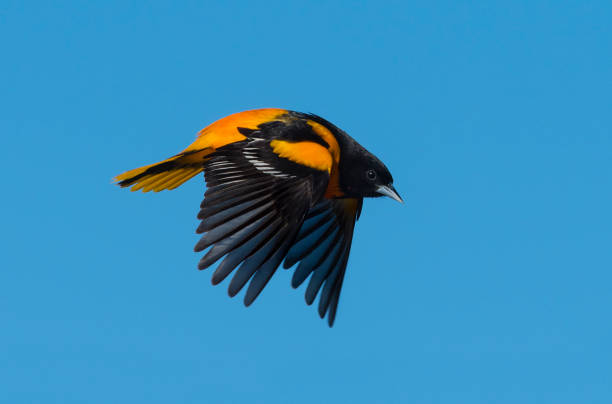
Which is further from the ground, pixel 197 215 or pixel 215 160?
pixel 215 160

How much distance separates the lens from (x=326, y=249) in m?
6.73

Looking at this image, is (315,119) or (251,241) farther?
(315,119)

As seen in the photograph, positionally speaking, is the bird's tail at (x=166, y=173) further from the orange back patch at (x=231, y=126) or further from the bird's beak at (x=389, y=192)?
the bird's beak at (x=389, y=192)

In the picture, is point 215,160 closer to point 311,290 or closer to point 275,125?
point 275,125

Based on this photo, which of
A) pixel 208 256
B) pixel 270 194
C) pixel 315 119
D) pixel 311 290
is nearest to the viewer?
pixel 208 256

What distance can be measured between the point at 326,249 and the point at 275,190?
192 cm

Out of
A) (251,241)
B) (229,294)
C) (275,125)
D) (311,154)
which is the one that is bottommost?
(229,294)

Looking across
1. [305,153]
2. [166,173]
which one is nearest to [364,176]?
[305,153]

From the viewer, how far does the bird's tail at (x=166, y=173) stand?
5.68 m

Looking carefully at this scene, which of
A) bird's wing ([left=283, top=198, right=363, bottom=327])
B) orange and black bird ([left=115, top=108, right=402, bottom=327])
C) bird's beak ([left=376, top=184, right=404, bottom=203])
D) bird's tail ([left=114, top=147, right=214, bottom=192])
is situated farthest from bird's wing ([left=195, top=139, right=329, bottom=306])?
bird's wing ([left=283, top=198, right=363, bottom=327])

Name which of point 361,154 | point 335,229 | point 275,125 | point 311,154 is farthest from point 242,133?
point 335,229

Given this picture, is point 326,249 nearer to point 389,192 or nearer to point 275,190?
point 389,192

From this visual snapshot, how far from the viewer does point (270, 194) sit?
489 cm

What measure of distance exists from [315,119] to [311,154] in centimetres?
86
